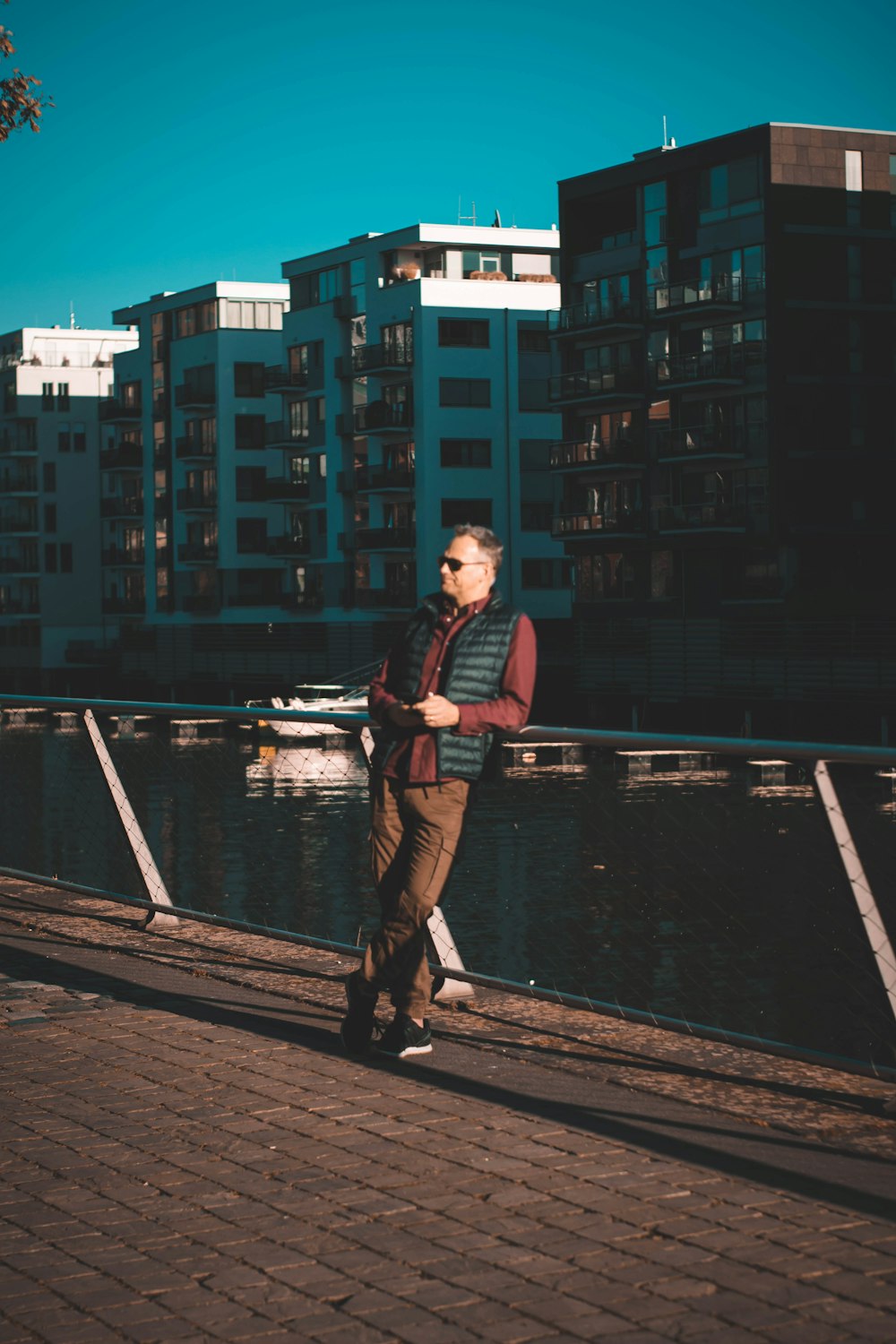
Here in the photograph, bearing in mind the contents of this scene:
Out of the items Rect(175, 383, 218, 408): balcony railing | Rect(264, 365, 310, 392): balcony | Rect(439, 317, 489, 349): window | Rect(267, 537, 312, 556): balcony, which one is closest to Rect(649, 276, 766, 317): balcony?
Rect(439, 317, 489, 349): window

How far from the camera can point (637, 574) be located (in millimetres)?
65312

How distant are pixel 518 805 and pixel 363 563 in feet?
234

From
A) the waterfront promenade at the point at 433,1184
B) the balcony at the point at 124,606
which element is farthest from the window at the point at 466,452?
the waterfront promenade at the point at 433,1184

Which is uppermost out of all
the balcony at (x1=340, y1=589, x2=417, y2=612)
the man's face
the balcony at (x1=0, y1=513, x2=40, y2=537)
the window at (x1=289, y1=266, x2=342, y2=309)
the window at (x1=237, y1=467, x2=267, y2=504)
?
the window at (x1=289, y1=266, x2=342, y2=309)

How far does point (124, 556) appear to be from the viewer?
101m

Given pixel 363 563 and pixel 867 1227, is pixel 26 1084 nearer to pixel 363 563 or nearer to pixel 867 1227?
pixel 867 1227

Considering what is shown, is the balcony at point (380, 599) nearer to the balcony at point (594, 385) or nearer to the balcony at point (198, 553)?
the balcony at point (594, 385)

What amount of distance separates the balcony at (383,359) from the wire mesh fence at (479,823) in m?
62.2

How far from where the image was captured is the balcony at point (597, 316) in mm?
64438

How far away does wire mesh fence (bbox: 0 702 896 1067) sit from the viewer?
6.46 m

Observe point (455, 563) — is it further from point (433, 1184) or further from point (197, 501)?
point (197, 501)

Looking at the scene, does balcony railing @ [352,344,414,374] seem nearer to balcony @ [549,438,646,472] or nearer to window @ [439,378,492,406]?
window @ [439,378,492,406]

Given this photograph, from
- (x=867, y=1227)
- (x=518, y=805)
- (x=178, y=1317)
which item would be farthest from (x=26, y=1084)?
(x=518, y=805)

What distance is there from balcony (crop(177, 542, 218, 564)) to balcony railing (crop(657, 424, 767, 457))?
35864mm
